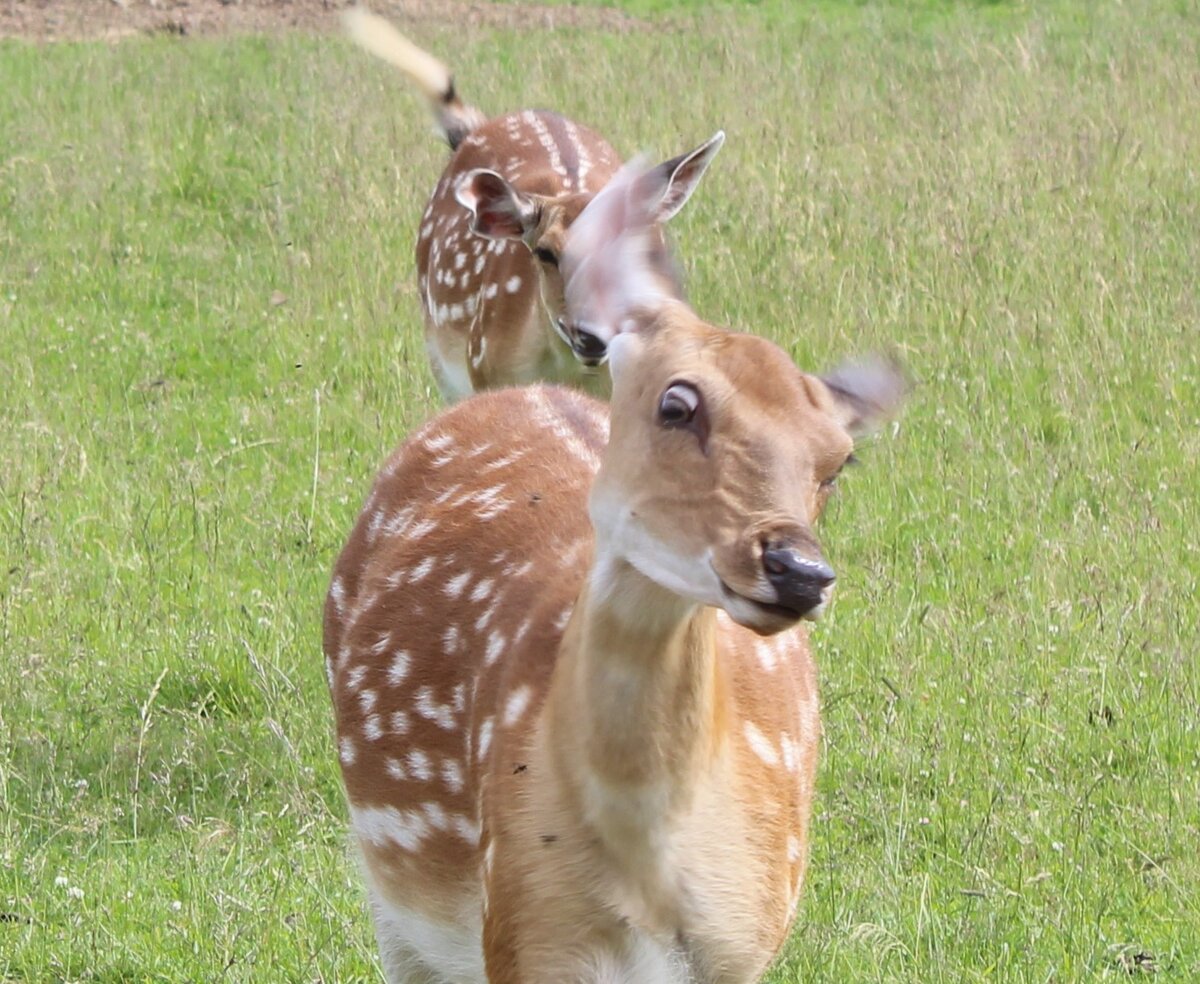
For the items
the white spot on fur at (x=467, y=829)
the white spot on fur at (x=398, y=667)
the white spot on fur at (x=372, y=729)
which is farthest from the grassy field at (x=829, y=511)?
the white spot on fur at (x=467, y=829)

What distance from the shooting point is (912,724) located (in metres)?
5.57

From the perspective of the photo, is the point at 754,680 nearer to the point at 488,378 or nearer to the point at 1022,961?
the point at 1022,961

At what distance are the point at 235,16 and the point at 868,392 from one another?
16.2 m

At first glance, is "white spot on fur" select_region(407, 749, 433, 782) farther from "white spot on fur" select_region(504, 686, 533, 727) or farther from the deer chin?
the deer chin

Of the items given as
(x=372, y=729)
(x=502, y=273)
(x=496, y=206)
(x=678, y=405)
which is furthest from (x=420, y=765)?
(x=502, y=273)

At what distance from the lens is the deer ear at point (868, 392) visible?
3268 millimetres

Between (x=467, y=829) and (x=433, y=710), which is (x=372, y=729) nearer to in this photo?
(x=433, y=710)

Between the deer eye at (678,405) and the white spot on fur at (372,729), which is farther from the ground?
the deer eye at (678,405)

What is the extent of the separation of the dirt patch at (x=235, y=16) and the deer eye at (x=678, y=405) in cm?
1504

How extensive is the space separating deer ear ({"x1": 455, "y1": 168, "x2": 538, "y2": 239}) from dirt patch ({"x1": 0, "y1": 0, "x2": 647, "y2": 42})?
1088cm

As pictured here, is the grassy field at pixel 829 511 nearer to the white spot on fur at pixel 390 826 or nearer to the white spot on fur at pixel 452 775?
the white spot on fur at pixel 390 826

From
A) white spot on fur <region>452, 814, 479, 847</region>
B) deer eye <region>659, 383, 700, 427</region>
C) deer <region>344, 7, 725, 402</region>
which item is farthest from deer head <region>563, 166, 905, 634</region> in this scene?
deer <region>344, 7, 725, 402</region>

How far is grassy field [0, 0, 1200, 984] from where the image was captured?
16.0 feet

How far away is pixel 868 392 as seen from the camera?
3.29 metres
